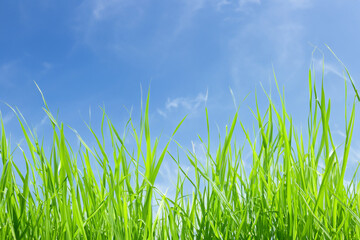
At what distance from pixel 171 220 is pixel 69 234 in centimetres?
32

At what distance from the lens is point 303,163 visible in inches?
49.5

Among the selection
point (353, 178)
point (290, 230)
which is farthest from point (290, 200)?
point (353, 178)

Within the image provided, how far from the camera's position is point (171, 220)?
1290 millimetres

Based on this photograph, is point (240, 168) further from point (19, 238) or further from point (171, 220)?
point (19, 238)

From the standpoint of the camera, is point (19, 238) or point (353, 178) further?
point (353, 178)

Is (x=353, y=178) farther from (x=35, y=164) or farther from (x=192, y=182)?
(x=35, y=164)

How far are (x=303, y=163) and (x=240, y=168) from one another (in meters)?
0.29

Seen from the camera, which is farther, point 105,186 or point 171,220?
point 105,186

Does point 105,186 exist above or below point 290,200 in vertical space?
above

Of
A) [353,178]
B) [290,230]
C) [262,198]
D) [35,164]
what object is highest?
[35,164]

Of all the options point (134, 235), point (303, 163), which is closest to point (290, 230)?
point (303, 163)

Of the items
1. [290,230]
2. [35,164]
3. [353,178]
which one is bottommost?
[290,230]

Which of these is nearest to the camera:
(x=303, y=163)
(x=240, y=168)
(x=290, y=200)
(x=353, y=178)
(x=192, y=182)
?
(x=290, y=200)

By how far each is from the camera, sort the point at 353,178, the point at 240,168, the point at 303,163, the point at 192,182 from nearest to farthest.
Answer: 1. the point at 303,163
2. the point at 192,182
3. the point at 240,168
4. the point at 353,178
